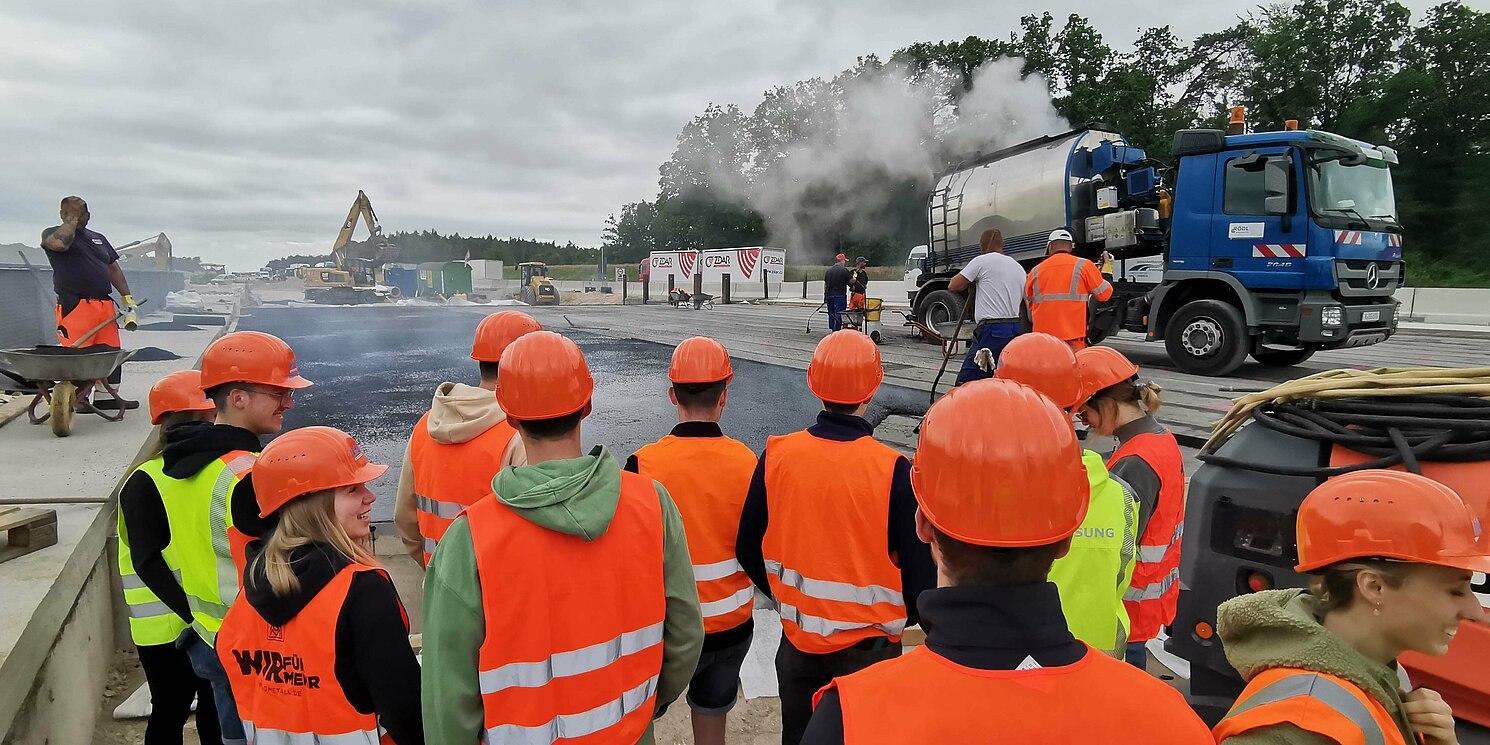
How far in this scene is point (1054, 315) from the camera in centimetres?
652

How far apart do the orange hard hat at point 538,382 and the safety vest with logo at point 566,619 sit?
0.81 ft

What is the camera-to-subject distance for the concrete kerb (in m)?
2.38

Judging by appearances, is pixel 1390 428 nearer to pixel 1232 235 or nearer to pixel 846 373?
pixel 846 373

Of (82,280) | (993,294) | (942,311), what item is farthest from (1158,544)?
(942,311)

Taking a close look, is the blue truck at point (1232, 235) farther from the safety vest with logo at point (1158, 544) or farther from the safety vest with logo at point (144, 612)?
the safety vest with logo at point (144, 612)

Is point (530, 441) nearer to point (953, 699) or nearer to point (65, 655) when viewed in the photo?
point (953, 699)

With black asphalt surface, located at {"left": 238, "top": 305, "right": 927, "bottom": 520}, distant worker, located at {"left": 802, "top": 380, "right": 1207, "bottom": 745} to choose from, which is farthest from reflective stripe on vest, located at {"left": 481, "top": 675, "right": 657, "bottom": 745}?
black asphalt surface, located at {"left": 238, "top": 305, "right": 927, "bottom": 520}

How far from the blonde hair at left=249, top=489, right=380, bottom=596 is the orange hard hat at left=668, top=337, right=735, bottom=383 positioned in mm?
1170

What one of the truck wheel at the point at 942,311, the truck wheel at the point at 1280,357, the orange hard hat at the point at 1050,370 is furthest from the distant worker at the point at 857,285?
the orange hard hat at the point at 1050,370

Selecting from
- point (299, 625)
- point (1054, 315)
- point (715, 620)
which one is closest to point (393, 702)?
point (299, 625)

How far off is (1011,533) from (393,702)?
1.39 metres

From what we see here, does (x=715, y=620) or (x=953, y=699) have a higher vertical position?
(x=953, y=699)

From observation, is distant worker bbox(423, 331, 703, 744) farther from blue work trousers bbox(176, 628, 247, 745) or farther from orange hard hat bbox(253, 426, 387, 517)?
blue work trousers bbox(176, 628, 247, 745)

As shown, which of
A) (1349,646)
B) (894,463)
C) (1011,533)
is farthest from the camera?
(894,463)
